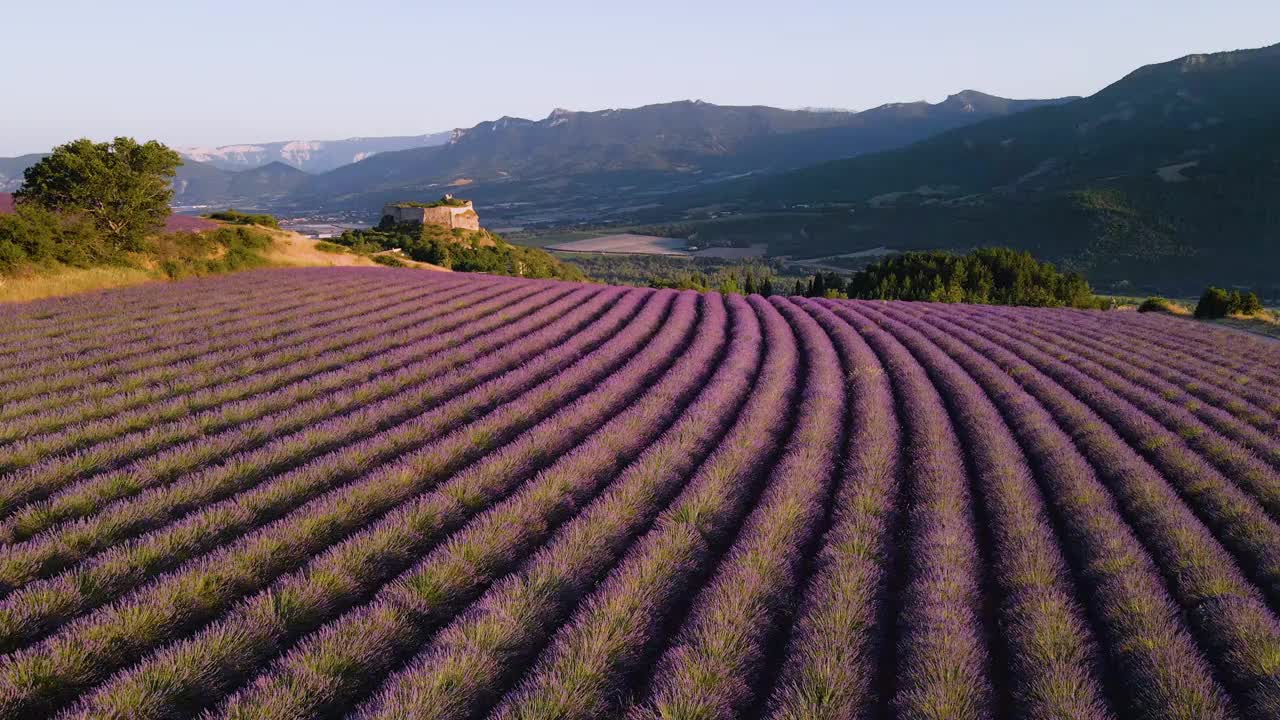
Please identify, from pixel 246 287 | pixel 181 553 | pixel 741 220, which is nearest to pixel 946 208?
pixel 741 220

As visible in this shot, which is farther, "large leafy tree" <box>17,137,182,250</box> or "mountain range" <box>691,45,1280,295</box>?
"mountain range" <box>691,45,1280,295</box>

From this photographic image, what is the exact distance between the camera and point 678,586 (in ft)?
14.7

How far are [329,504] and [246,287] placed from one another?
15333 mm

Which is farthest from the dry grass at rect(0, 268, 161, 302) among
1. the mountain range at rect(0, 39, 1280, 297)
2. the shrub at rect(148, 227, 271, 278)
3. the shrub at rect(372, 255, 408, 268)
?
the mountain range at rect(0, 39, 1280, 297)

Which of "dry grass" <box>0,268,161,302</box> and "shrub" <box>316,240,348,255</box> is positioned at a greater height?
"dry grass" <box>0,268,161,302</box>

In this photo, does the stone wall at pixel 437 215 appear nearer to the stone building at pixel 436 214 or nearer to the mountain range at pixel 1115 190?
the stone building at pixel 436 214

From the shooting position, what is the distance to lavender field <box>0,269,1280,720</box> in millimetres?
3379

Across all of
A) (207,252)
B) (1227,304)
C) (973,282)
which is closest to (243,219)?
(207,252)

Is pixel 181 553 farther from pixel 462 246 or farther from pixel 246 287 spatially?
pixel 462 246

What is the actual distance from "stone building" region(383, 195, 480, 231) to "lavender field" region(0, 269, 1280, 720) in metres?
72.1

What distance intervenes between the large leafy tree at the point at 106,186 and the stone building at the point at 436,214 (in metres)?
55.0

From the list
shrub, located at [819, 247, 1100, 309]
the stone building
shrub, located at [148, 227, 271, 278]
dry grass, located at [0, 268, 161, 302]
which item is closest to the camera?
dry grass, located at [0, 268, 161, 302]

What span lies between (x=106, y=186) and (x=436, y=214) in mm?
57606

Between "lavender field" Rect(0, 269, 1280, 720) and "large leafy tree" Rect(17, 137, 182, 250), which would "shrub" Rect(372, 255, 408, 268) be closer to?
"large leafy tree" Rect(17, 137, 182, 250)
